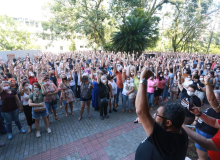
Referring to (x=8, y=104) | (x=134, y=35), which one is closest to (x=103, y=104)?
(x=8, y=104)

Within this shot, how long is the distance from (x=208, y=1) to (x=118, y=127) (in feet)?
90.5

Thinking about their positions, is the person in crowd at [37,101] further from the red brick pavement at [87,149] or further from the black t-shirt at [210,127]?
the black t-shirt at [210,127]

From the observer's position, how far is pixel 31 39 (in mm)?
24266

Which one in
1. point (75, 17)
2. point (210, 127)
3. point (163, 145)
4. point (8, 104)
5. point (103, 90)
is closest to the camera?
point (163, 145)

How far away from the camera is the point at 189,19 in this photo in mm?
23141

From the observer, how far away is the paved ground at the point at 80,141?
10.5ft

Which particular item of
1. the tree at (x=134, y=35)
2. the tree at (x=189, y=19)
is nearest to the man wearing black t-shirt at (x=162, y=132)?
the tree at (x=134, y=35)

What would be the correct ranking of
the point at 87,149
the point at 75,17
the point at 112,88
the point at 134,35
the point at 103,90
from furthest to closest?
the point at 75,17, the point at 134,35, the point at 112,88, the point at 103,90, the point at 87,149

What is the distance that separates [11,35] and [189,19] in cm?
3062

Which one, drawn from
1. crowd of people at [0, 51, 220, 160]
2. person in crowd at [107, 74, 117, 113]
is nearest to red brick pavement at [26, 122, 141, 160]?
crowd of people at [0, 51, 220, 160]

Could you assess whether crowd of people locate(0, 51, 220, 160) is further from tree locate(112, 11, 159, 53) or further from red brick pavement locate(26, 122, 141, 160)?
tree locate(112, 11, 159, 53)

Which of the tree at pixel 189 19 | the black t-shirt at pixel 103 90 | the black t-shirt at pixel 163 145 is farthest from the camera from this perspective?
the tree at pixel 189 19

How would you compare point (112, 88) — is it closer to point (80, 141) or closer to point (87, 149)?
point (80, 141)

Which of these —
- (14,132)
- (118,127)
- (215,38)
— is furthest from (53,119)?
(215,38)
